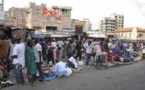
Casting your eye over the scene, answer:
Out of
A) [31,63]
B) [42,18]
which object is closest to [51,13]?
[42,18]

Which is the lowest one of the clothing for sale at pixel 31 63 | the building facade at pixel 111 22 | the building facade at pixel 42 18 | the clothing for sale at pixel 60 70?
the clothing for sale at pixel 60 70

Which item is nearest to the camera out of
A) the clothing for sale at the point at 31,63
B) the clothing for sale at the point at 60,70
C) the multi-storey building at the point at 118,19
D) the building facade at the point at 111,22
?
the clothing for sale at the point at 31,63

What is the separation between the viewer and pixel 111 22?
13062 cm

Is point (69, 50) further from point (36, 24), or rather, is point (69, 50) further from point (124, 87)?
point (36, 24)

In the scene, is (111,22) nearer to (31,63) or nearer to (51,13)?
(51,13)

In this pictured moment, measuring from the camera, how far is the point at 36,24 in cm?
5225

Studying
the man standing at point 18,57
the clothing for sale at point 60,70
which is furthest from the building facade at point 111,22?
the man standing at point 18,57

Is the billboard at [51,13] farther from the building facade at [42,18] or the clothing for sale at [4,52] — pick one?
the clothing for sale at [4,52]

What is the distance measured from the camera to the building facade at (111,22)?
12938 centimetres

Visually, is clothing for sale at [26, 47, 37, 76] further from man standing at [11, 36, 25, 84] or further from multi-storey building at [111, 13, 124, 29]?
multi-storey building at [111, 13, 124, 29]

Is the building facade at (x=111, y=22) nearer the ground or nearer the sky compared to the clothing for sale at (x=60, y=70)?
nearer the sky

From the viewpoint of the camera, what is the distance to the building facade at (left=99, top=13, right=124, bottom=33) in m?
129

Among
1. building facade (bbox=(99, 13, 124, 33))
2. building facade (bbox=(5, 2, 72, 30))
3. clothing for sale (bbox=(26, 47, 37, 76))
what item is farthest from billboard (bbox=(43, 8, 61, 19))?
building facade (bbox=(99, 13, 124, 33))

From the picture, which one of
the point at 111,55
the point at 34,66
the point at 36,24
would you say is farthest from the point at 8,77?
the point at 36,24
